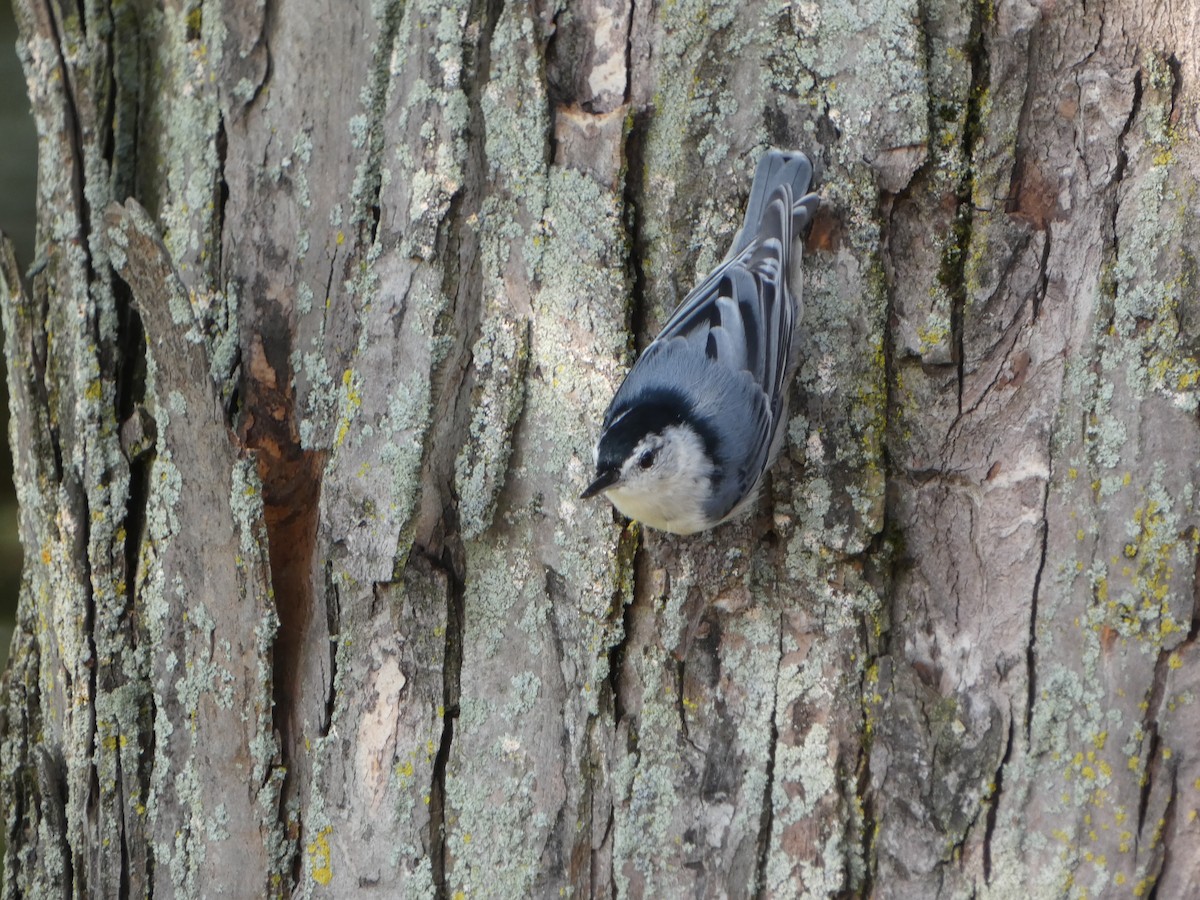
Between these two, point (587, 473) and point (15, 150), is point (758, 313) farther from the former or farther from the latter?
point (15, 150)

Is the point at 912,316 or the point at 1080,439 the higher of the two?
the point at 912,316

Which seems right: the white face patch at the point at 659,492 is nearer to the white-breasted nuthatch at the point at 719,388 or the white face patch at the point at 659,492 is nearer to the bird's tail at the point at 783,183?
the white-breasted nuthatch at the point at 719,388

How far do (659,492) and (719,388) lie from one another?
0.32m

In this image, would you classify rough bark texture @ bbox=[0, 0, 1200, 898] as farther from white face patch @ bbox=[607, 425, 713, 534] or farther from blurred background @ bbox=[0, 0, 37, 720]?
blurred background @ bbox=[0, 0, 37, 720]

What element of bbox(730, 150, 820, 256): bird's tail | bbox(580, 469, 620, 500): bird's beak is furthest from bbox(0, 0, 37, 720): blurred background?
bbox(730, 150, 820, 256): bird's tail

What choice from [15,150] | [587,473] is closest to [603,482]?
[587,473]

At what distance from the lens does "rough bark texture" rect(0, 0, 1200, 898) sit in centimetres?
144

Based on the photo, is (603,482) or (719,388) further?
(719,388)

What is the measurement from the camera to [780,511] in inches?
62.1

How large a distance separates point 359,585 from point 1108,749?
41.7 inches

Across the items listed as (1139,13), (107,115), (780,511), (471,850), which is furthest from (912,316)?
(107,115)

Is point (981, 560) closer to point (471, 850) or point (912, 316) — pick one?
point (912, 316)

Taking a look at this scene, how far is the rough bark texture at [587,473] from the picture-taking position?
1441mm

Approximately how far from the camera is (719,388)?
5.84 ft
